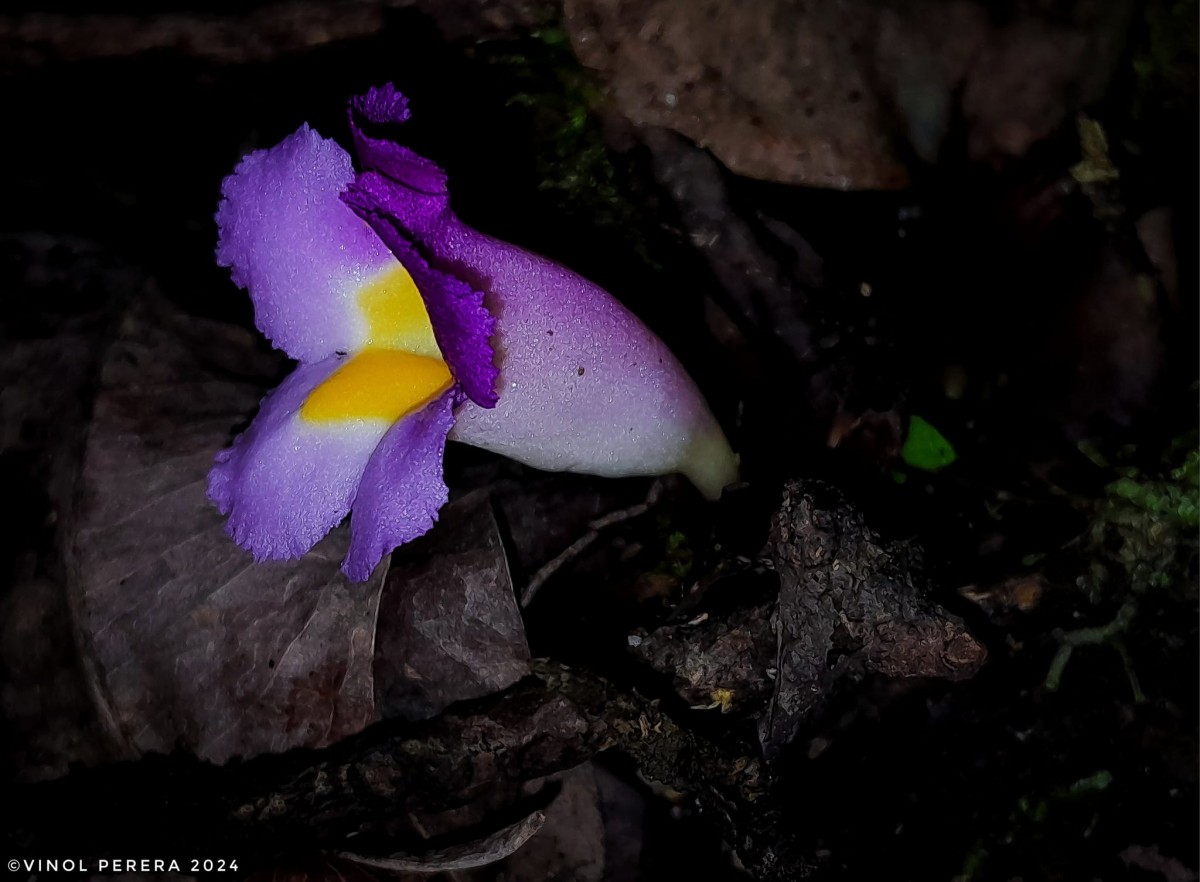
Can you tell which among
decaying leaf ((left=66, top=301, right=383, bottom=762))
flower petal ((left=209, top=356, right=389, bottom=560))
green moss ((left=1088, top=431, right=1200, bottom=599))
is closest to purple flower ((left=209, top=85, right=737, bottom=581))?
flower petal ((left=209, top=356, right=389, bottom=560))

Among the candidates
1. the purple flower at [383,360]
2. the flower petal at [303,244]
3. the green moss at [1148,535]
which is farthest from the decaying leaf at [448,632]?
the green moss at [1148,535]

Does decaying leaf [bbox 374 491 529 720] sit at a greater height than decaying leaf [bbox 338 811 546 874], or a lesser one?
greater

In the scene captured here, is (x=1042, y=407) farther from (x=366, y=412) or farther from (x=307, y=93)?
(x=307, y=93)

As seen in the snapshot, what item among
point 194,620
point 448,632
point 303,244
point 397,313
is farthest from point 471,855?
point 303,244

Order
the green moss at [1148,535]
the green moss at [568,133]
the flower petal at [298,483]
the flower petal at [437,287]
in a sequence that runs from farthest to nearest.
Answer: the green moss at [568,133] < the green moss at [1148,535] < the flower petal at [298,483] < the flower petal at [437,287]

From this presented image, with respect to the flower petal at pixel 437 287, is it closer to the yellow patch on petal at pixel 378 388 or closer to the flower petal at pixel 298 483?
the yellow patch on petal at pixel 378 388

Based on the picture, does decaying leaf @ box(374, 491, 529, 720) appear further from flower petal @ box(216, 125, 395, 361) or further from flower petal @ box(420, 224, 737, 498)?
flower petal @ box(216, 125, 395, 361)

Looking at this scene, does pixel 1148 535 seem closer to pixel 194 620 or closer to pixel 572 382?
pixel 572 382

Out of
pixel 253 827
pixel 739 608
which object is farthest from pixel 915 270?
pixel 253 827
